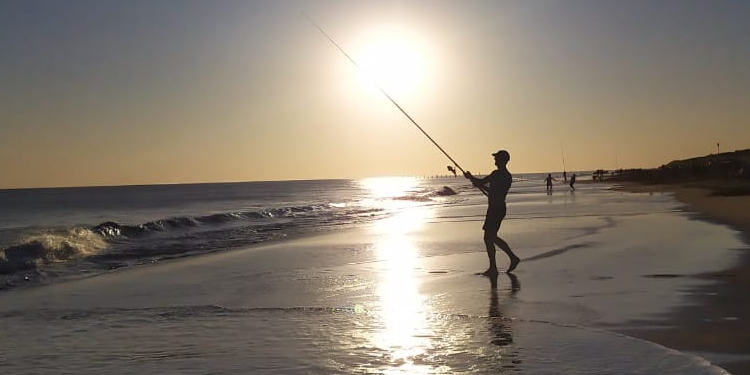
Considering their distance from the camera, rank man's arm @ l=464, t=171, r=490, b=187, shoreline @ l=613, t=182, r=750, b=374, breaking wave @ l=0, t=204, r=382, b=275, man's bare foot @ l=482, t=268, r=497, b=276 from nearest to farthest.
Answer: shoreline @ l=613, t=182, r=750, b=374
man's bare foot @ l=482, t=268, r=497, b=276
man's arm @ l=464, t=171, r=490, b=187
breaking wave @ l=0, t=204, r=382, b=275

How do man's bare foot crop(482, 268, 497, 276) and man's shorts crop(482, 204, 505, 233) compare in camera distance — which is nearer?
man's bare foot crop(482, 268, 497, 276)

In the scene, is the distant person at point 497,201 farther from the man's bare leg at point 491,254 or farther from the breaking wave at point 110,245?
the breaking wave at point 110,245

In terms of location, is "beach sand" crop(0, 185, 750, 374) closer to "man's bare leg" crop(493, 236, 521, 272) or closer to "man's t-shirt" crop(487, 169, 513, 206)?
"man's bare leg" crop(493, 236, 521, 272)

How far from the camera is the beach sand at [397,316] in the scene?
212 inches

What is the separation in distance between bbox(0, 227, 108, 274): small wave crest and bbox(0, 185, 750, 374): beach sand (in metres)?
4.12

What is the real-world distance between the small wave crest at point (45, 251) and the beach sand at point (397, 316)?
412cm

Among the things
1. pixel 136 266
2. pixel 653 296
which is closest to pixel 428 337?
pixel 653 296

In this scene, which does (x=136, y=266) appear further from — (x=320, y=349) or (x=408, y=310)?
(x=320, y=349)

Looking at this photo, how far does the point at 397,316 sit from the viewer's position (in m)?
7.24

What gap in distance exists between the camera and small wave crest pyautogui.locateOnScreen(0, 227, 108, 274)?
15666mm

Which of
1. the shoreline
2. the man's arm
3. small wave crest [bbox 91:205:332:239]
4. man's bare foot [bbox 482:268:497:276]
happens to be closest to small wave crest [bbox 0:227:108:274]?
small wave crest [bbox 91:205:332:239]

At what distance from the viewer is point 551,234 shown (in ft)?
57.5

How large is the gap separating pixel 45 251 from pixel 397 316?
48.7 feet

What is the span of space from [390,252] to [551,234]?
526 cm
